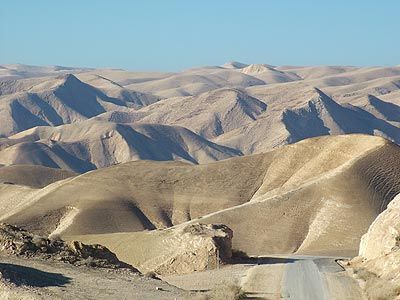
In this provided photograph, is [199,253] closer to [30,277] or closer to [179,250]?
[179,250]

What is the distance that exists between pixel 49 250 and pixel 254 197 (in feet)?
183

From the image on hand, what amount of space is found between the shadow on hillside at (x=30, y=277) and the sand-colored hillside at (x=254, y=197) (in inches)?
1243

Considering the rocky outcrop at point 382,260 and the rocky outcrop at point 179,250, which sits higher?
the rocky outcrop at point 382,260

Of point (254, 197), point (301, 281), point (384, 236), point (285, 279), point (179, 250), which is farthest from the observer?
point (254, 197)

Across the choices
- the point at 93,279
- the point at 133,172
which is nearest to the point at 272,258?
the point at 93,279

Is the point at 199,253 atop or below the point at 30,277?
below

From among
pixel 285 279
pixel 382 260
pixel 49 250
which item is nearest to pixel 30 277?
pixel 49 250

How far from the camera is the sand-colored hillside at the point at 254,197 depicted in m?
65.3

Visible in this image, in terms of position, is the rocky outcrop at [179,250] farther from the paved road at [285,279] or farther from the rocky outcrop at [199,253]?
the paved road at [285,279]

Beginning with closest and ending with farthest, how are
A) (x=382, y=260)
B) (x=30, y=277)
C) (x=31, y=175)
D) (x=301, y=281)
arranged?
(x=30, y=277), (x=301, y=281), (x=382, y=260), (x=31, y=175)

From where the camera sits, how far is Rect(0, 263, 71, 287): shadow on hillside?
983 inches

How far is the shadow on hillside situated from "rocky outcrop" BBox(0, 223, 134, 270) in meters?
3.22

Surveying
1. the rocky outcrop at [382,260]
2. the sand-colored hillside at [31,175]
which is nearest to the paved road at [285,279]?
the rocky outcrop at [382,260]

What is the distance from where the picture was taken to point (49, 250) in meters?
31.5
